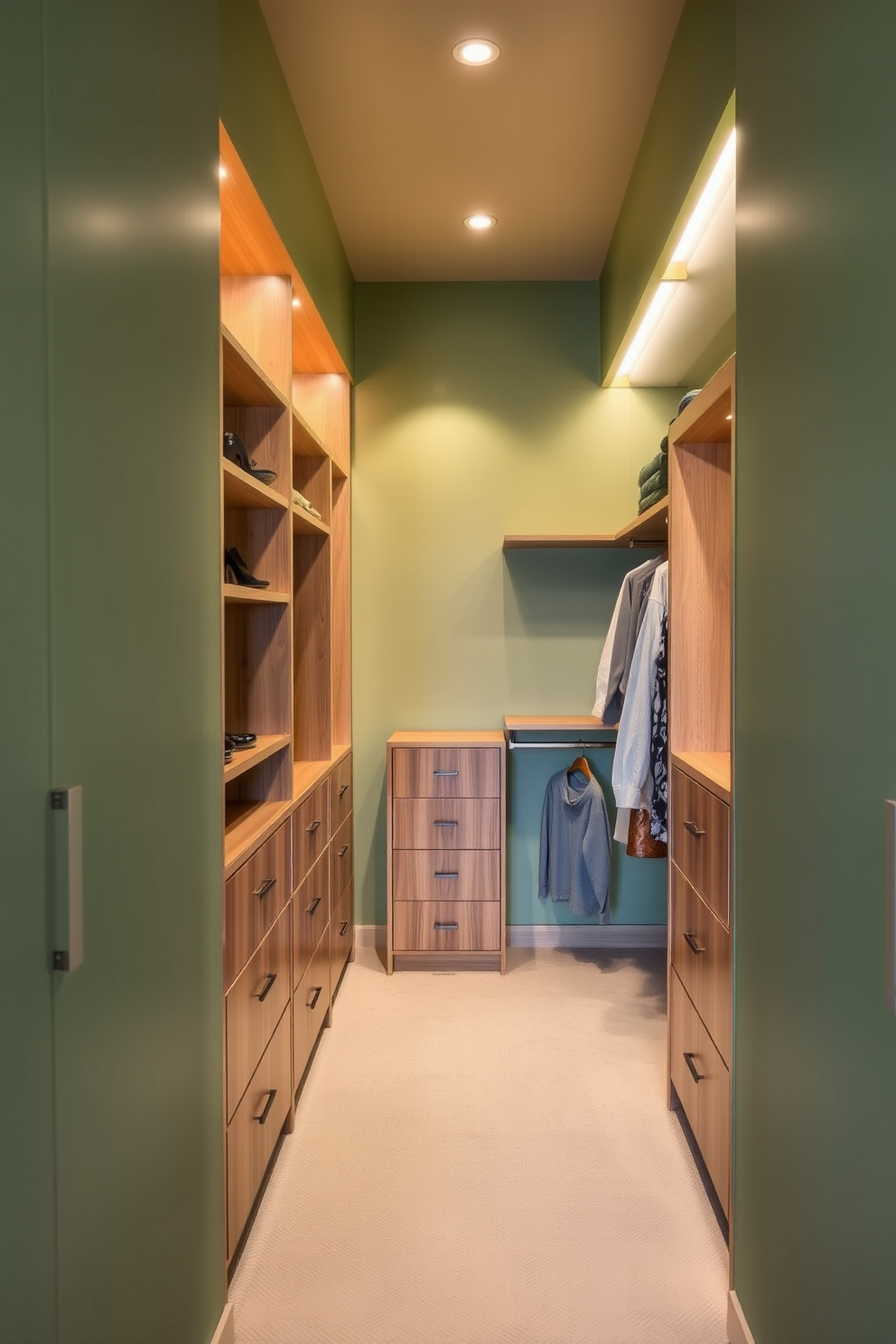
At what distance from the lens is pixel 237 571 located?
2207 mm

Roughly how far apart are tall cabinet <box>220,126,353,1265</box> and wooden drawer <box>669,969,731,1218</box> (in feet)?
3.38

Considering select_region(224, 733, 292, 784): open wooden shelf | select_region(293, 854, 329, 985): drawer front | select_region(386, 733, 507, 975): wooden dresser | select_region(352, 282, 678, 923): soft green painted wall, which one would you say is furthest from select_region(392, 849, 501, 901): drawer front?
select_region(224, 733, 292, 784): open wooden shelf

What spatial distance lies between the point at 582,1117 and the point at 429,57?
2.94 m

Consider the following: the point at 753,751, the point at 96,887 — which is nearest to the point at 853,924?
the point at 753,751

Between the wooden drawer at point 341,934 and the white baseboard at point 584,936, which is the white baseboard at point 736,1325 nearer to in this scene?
the wooden drawer at point 341,934

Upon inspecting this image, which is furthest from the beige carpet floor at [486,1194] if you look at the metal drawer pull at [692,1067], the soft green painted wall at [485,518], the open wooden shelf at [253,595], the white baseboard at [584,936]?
the open wooden shelf at [253,595]

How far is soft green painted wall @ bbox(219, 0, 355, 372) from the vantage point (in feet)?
6.00

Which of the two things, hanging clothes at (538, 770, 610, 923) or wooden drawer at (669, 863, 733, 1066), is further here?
hanging clothes at (538, 770, 610, 923)

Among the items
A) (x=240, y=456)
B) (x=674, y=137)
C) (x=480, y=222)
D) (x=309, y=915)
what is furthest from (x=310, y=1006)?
(x=480, y=222)

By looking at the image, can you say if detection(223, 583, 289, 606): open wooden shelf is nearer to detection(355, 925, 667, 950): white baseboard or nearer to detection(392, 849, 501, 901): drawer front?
detection(392, 849, 501, 901): drawer front

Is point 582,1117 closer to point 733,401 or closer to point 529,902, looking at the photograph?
point 529,902

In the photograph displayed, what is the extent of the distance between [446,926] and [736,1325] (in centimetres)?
194

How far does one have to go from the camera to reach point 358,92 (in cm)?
239

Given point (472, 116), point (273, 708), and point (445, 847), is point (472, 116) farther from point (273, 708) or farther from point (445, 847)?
point (445, 847)
